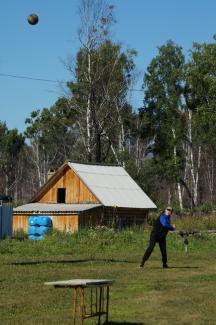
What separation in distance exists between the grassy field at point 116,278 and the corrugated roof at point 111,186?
1326cm

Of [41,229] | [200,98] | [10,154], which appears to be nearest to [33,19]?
[41,229]

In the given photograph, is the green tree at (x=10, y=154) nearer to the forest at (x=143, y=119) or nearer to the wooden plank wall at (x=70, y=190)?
the forest at (x=143, y=119)

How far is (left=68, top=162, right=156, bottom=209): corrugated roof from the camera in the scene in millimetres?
45219

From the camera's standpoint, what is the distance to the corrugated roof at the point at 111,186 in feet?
148

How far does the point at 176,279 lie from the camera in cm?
1800

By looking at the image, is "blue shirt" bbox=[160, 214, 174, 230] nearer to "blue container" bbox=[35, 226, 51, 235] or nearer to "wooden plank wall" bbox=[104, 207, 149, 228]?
"blue container" bbox=[35, 226, 51, 235]

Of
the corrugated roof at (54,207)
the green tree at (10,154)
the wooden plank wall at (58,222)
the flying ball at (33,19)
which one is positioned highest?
the green tree at (10,154)

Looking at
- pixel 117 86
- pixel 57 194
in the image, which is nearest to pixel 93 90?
pixel 117 86

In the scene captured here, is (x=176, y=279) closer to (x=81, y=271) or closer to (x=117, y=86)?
(x=81, y=271)

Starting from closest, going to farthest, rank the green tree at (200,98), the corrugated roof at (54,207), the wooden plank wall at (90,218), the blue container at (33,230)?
the blue container at (33,230) → the wooden plank wall at (90,218) → the corrugated roof at (54,207) → the green tree at (200,98)

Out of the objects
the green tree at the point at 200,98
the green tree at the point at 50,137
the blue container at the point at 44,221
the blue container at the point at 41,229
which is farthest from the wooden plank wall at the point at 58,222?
the green tree at the point at 50,137

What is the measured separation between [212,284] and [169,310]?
3913 millimetres

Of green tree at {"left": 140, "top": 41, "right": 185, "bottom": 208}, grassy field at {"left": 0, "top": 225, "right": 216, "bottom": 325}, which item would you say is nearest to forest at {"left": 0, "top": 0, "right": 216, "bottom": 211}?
green tree at {"left": 140, "top": 41, "right": 185, "bottom": 208}

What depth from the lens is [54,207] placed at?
46.0 metres
